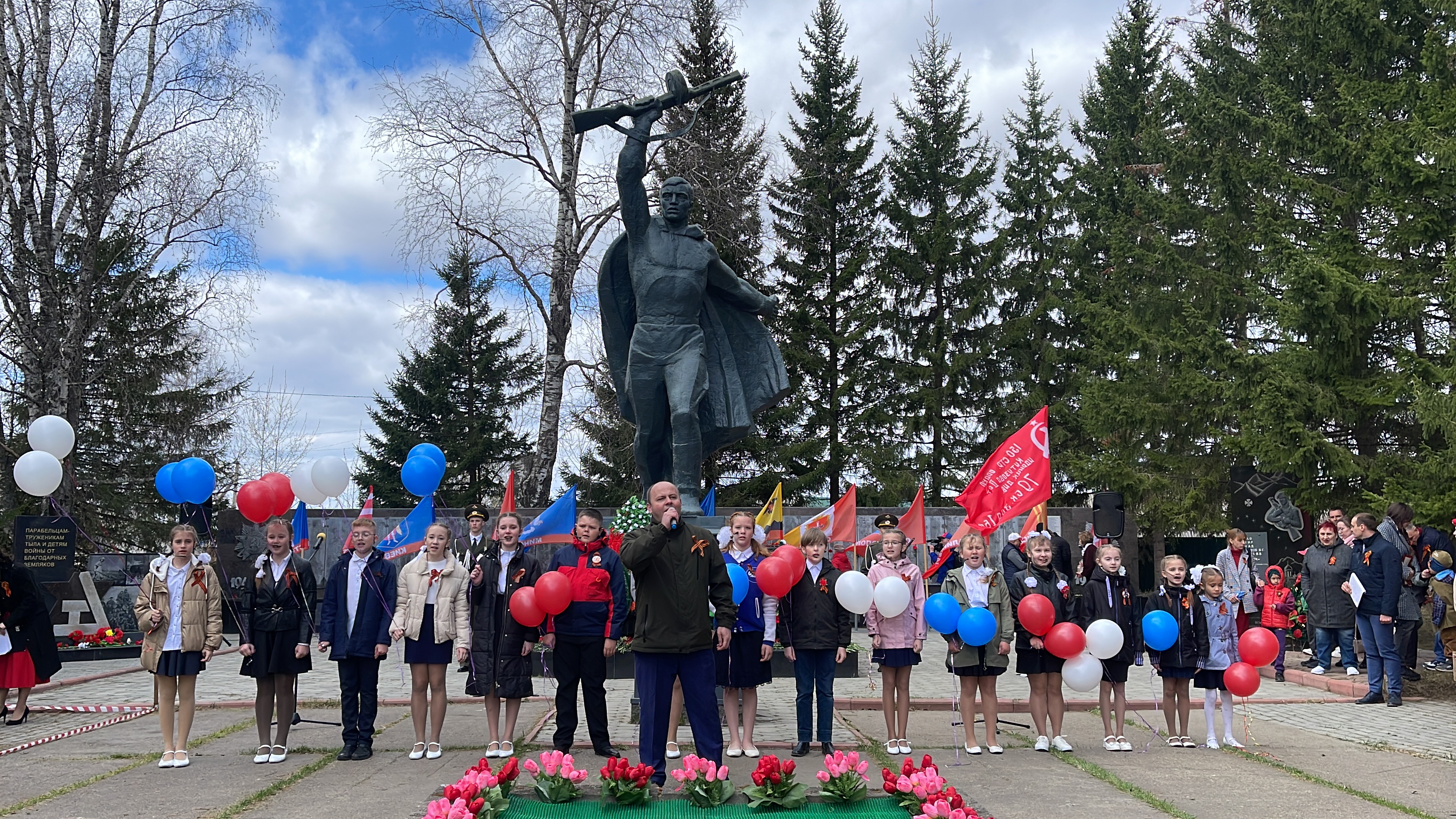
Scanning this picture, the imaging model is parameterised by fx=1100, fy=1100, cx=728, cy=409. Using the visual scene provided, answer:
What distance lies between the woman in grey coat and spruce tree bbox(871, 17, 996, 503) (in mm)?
16860

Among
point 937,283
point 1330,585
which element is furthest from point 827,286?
point 1330,585

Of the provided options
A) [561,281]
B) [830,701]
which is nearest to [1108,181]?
[561,281]

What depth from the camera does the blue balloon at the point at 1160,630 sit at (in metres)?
7.88

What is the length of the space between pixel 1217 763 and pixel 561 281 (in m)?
16.6

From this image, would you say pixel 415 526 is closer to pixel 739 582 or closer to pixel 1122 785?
pixel 739 582

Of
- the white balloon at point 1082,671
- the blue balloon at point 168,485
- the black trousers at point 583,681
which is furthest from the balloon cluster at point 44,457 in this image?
the white balloon at point 1082,671

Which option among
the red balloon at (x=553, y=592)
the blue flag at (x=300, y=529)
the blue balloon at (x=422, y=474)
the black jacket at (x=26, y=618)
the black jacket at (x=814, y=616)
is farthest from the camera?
the blue flag at (x=300, y=529)

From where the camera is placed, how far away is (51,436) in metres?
10.1

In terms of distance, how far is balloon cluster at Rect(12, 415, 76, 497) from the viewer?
9844 mm

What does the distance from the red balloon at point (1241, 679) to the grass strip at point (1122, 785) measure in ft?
4.13

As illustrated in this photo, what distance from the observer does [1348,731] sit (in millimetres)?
8898

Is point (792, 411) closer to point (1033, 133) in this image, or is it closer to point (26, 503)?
point (1033, 133)

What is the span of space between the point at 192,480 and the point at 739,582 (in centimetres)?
471

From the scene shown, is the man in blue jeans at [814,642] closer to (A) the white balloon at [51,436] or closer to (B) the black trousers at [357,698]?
(B) the black trousers at [357,698]
